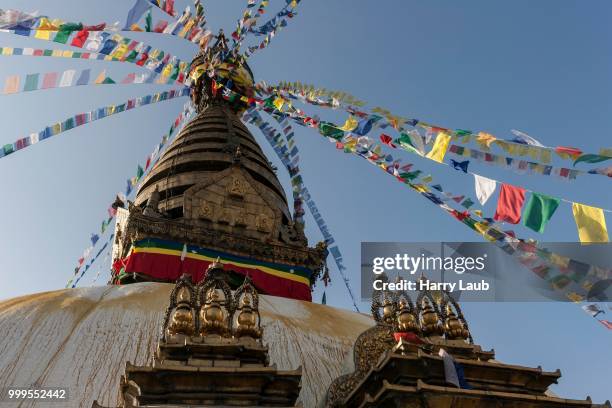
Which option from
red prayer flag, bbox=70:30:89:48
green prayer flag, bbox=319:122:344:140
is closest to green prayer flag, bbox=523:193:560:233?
green prayer flag, bbox=319:122:344:140

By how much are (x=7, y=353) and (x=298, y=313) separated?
4582mm

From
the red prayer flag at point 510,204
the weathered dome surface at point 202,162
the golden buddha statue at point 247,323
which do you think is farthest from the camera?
the weathered dome surface at point 202,162

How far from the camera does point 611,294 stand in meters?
8.02

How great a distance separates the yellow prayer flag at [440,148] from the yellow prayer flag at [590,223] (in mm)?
2518

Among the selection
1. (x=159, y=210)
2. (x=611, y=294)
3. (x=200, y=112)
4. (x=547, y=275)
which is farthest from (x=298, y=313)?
(x=200, y=112)

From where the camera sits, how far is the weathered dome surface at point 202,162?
50.3ft

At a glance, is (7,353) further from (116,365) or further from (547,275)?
(547,275)

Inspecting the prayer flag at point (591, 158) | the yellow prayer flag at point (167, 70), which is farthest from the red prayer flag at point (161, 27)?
the prayer flag at point (591, 158)

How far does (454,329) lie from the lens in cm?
679

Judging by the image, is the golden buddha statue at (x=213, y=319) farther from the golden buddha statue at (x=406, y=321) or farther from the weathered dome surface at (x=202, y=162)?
the weathered dome surface at (x=202, y=162)

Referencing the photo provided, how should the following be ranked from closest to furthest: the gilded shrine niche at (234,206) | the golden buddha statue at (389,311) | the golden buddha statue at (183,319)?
the golden buddha statue at (183,319), the golden buddha statue at (389,311), the gilded shrine niche at (234,206)

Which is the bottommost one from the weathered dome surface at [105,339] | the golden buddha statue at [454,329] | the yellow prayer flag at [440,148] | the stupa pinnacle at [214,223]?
the weathered dome surface at [105,339]

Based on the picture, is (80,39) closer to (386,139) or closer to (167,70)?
(167,70)

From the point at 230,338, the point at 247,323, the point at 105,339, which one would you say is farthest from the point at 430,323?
the point at 105,339
